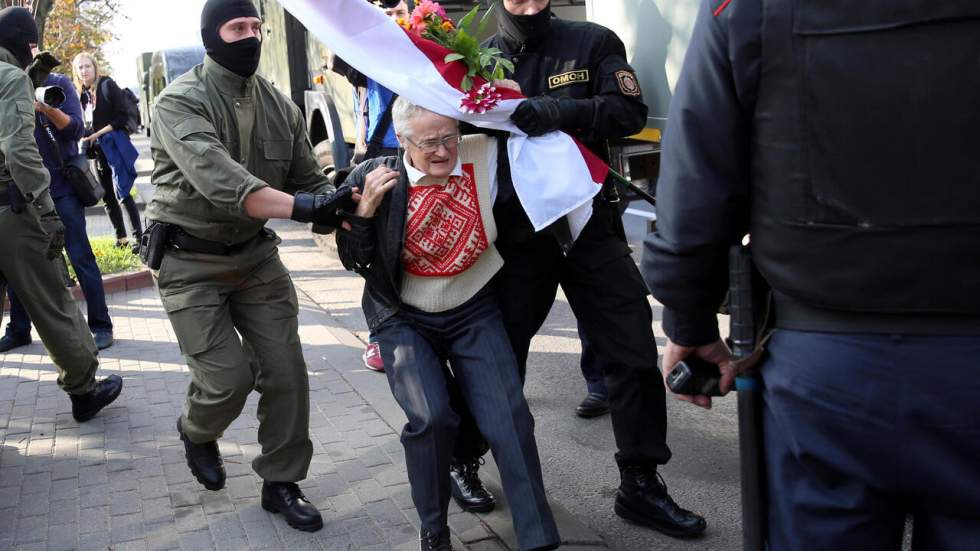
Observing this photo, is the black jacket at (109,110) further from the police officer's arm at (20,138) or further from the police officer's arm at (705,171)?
the police officer's arm at (705,171)

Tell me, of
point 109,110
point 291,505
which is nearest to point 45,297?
point 291,505

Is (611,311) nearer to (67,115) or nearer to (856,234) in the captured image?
(856,234)

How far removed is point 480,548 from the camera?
3.75 meters

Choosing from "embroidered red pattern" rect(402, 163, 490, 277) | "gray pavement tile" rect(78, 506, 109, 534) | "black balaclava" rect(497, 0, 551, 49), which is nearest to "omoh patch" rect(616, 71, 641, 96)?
"black balaclava" rect(497, 0, 551, 49)

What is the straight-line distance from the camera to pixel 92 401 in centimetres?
550

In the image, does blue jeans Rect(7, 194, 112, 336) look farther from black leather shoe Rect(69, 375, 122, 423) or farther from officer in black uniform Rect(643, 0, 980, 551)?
officer in black uniform Rect(643, 0, 980, 551)

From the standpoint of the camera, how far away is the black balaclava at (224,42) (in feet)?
12.7

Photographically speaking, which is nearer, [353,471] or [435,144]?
[435,144]

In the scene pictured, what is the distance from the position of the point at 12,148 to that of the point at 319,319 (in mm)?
3031

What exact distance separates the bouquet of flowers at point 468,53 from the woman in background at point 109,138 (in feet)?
24.3

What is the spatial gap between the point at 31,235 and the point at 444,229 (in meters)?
2.82

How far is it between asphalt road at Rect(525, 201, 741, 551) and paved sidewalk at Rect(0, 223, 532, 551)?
0.25 metres

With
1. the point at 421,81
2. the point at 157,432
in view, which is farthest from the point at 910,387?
the point at 157,432

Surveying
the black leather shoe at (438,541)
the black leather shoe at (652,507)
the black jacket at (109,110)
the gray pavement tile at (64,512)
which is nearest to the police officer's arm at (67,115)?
the gray pavement tile at (64,512)
